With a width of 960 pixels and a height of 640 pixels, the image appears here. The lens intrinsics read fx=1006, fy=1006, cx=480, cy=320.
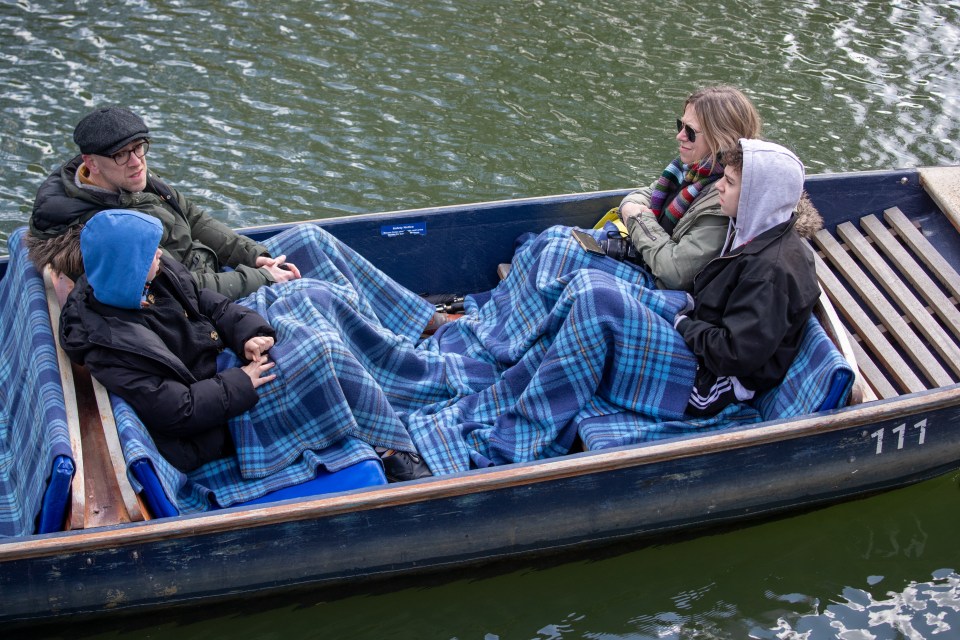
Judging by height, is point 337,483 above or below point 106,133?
below

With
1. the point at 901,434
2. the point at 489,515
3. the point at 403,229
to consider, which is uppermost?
the point at 403,229

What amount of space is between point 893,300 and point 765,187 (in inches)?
53.1

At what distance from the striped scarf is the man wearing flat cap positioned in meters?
1.66

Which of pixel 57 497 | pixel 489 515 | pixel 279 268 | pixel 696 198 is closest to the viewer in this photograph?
pixel 57 497

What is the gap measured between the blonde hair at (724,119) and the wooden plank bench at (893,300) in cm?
92

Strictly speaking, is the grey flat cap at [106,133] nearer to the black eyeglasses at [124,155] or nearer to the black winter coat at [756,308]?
the black eyeglasses at [124,155]

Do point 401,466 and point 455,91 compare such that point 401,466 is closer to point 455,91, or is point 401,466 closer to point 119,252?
point 119,252

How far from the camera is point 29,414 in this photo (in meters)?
3.58

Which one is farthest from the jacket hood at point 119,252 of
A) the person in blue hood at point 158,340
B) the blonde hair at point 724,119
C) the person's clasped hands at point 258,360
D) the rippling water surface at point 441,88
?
the rippling water surface at point 441,88

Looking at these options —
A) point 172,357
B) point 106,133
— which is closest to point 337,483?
point 172,357

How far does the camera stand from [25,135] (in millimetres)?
6906

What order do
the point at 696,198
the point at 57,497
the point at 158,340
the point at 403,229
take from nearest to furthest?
1. the point at 57,497
2. the point at 158,340
3. the point at 696,198
4. the point at 403,229

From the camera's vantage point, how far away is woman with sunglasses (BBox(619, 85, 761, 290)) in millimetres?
3930

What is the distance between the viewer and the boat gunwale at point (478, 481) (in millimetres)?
3238
